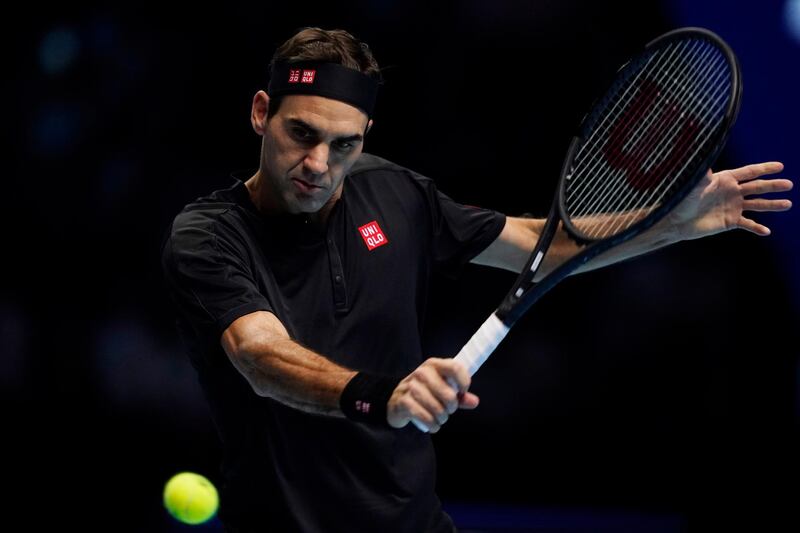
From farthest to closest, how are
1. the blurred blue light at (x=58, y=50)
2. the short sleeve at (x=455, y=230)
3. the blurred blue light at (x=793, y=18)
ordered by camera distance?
the blurred blue light at (x=58, y=50) → the blurred blue light at (x=793, y=18) → the short sleeve at (x=455, y=230)

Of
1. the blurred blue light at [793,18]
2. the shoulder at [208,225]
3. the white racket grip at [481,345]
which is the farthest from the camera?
the blurred blue light at [793,18]

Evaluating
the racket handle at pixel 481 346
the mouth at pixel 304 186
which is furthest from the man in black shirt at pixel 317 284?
the racket handle at pixel 481 346

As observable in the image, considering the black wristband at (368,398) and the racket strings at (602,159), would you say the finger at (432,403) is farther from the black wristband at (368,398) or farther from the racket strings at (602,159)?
the racket strings at (602,159)

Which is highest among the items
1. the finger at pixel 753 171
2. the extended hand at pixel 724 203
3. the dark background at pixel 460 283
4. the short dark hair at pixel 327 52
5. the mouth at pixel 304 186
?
the short dark hair at pixel 327 52

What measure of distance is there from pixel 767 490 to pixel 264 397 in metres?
2.77

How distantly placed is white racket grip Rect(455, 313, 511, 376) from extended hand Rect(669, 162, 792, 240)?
2.38 ft

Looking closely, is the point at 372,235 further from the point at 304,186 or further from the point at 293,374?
the point at 293,374

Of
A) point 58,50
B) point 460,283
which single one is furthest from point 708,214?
point 58,50

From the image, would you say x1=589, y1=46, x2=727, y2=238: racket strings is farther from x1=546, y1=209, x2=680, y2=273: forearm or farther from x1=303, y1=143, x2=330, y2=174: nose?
x1=303, y1=143, x2=330, y2=174: nose

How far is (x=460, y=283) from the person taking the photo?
4738 millimetres

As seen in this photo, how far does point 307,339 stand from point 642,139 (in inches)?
38.1

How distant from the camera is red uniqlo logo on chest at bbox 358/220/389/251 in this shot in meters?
2.69

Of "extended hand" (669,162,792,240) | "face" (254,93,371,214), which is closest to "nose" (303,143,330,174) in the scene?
"face" (254,93,371,214)

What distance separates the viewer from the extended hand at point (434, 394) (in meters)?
1.94
